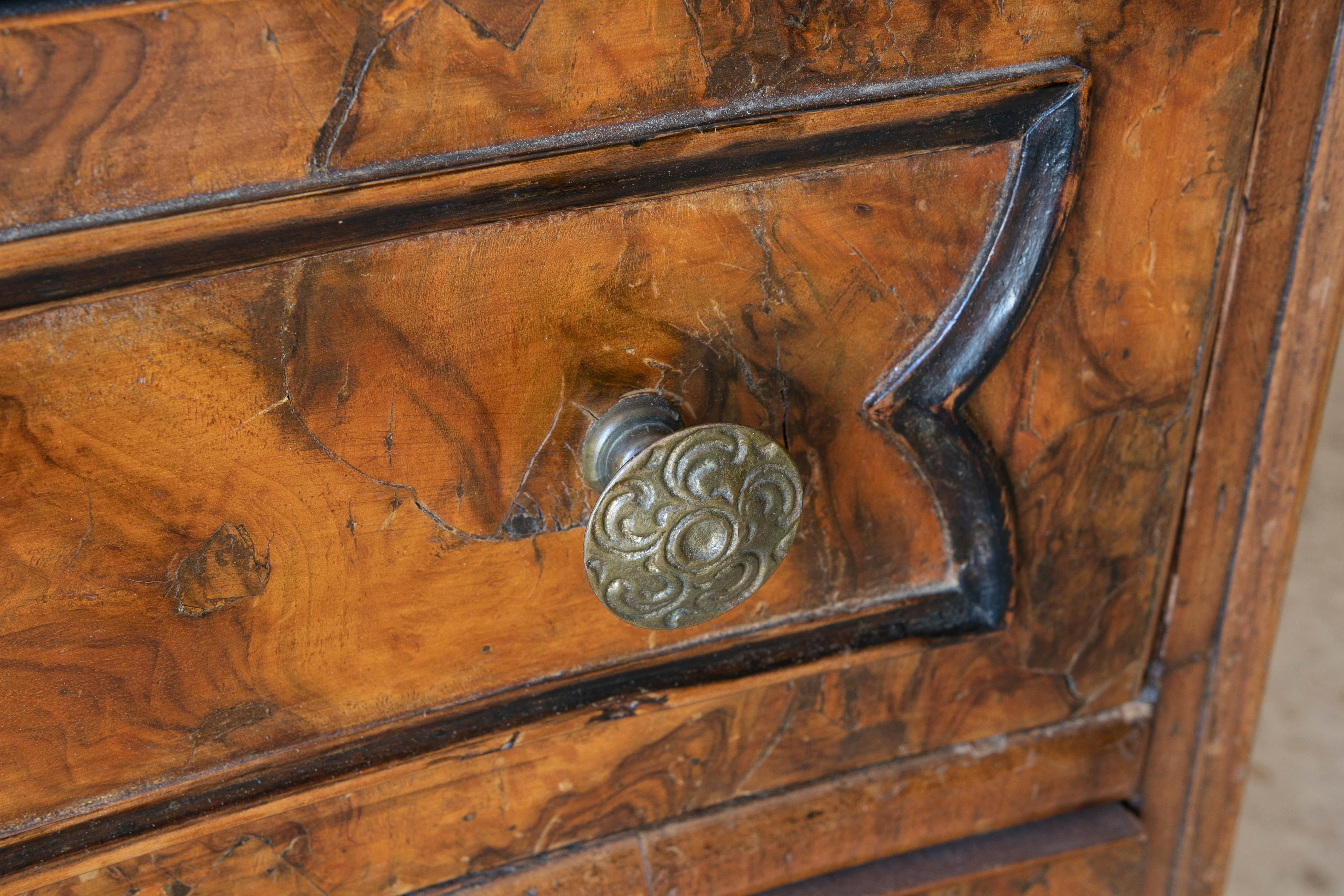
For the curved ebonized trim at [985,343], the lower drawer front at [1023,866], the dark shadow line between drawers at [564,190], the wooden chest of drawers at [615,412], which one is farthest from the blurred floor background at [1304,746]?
the dark shadow line between drawers at [564,190]

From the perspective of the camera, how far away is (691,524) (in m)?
0.38

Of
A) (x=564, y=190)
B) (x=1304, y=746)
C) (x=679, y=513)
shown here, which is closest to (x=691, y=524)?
(x=679, y=513)

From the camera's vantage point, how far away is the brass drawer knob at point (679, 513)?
374mm

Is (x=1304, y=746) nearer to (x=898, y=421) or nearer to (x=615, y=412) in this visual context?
(x=898, y=421)

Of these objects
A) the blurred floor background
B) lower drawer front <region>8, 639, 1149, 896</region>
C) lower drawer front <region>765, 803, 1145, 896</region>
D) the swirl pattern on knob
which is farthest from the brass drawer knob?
the blurred floor background

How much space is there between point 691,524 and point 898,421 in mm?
135

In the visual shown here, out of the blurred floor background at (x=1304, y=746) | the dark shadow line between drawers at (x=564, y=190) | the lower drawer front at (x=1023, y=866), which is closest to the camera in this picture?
the dark shadow line between drawers at (x=564, y=190)

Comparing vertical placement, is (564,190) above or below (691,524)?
above

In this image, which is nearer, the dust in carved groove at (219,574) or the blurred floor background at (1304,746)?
the dust in carved groove at (219,574)

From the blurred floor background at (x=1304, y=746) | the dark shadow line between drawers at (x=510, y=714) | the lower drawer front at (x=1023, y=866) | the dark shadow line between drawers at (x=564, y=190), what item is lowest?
the blurred floor background at (x=1304, y=746)

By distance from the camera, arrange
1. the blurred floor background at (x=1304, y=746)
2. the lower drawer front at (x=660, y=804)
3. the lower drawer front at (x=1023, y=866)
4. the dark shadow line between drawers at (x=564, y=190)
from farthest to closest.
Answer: the blurred floor background at (x=1304, y=746)
the lower drawer front at (x=1023, y=866)
the lower drawer front at (x=660, y=804)
the dark shadow line between drawers at (x=564, y=190)

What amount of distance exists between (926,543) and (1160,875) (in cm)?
31

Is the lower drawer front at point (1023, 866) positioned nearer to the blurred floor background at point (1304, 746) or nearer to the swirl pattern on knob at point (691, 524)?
the swirl pattern on knob at point (691, 524)

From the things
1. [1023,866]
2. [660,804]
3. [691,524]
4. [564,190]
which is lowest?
[1023,866]
